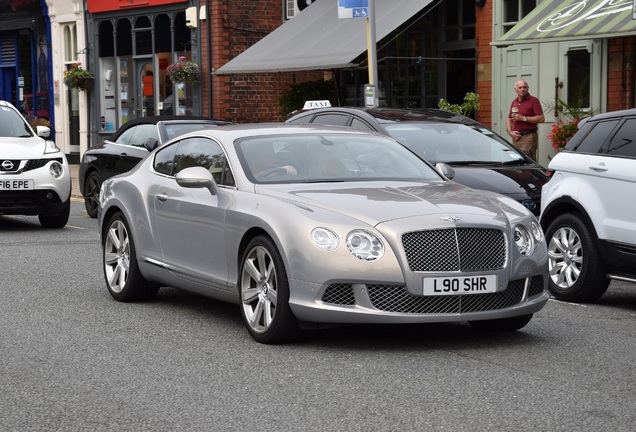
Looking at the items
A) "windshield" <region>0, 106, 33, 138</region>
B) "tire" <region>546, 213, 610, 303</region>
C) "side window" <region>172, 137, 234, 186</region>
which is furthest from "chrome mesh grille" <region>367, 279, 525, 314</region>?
"windshield" <region>0, 106, 33, 138</region>

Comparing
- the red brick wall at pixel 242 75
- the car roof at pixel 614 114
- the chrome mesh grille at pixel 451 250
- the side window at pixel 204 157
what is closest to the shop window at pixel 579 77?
the red brick wall at pixel 242 75

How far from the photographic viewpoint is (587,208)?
1023 cm

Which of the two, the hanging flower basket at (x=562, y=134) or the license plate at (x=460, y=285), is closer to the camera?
the license plate at (x=460, y=285)

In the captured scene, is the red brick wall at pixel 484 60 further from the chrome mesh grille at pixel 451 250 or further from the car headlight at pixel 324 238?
the car headlight at pixel 324 238

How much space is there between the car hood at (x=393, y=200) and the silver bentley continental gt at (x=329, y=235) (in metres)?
0.01

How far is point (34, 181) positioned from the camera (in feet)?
53.0

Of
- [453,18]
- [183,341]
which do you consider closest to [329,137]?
[183,341]

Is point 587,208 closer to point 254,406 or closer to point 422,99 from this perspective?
point 254,406

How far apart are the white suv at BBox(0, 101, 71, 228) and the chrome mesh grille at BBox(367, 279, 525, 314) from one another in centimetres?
927

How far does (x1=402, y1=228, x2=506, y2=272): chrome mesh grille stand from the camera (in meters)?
7.70

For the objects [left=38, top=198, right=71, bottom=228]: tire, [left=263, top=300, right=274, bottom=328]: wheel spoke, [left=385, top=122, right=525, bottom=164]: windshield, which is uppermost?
[left=385, top=122, right=525, bottom=164]: windshield

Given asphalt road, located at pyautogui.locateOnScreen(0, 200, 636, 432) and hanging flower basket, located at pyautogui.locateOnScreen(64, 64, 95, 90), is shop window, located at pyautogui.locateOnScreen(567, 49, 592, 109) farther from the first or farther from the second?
hanging flower basket, located at pyautogui.locateOnScreen(64, 64, 95, 90)

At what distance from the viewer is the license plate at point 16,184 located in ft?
52.3

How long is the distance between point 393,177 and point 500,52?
14.2 meters
